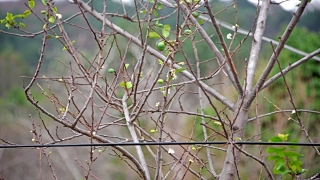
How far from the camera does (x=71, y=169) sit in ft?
27.7

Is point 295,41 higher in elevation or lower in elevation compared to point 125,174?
higher

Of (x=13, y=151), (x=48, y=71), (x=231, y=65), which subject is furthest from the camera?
(x=13, y=151)

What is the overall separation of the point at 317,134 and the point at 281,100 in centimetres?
62

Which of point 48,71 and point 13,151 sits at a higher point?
point 48,71

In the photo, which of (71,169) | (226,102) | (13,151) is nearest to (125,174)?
(71,169)

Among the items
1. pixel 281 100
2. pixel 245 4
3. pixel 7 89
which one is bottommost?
pixel 281 100

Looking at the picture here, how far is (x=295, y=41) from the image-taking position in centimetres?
493

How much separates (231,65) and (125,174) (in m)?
6.62

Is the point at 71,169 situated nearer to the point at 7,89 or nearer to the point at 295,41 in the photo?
the point at 7,89

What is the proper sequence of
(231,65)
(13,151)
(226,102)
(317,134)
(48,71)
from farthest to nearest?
(13,151), (48,71), (317,134), (226,102), (231,65)

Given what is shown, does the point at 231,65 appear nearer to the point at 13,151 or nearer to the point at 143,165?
the point at 143,165

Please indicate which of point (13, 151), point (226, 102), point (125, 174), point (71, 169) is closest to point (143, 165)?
point (226, 102)

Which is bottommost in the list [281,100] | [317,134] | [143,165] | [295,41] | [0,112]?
[143,165]

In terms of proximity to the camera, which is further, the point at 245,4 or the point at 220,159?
the point at 245,4
